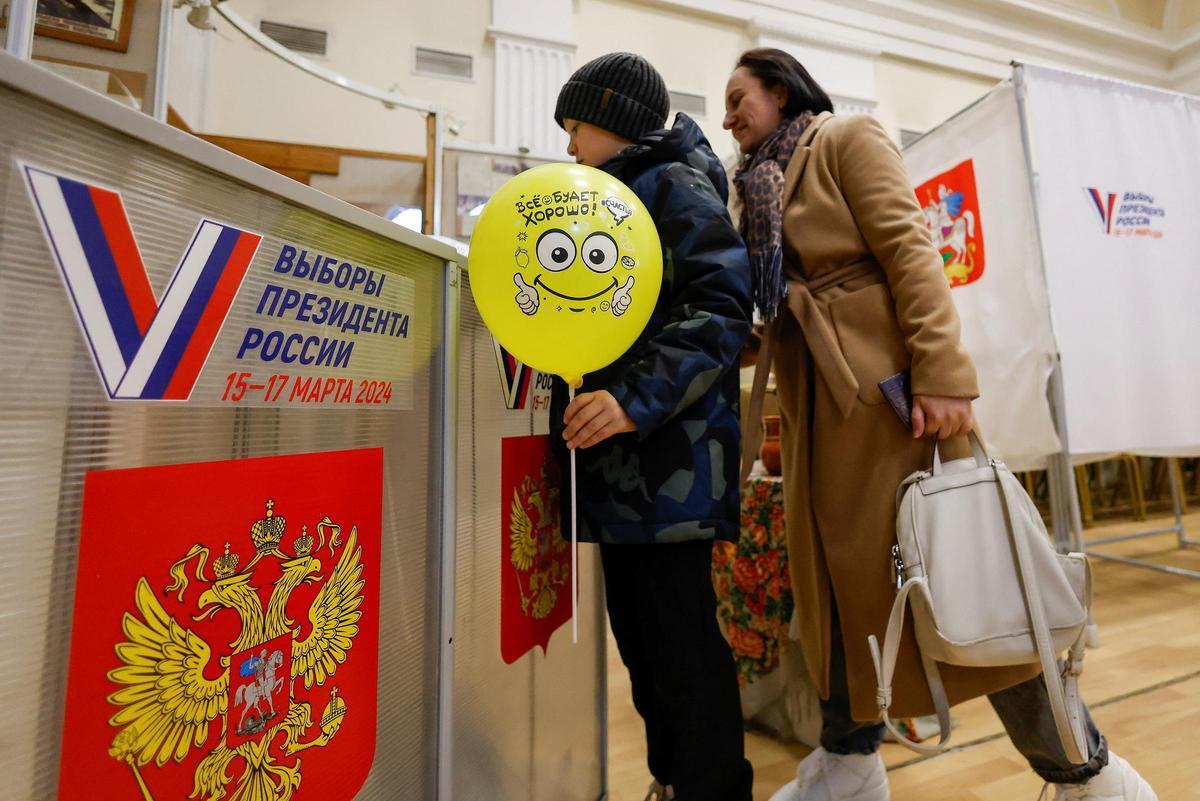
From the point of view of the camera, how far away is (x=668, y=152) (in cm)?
83

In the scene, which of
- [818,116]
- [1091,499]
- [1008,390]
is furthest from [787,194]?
[1091,499]

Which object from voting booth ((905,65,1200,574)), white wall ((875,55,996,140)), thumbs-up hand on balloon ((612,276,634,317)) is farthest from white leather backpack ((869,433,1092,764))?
white wall ((875,55,996,140))

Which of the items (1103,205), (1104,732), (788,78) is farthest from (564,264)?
(1103,205)

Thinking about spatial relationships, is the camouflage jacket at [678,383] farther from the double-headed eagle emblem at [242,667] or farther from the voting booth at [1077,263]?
the voting booth at [1077,263]

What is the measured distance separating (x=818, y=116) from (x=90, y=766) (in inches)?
47.0

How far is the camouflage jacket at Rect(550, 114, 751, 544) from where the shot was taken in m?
0.72

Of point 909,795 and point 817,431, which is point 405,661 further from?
point 909,795

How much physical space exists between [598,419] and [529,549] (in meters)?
0.34

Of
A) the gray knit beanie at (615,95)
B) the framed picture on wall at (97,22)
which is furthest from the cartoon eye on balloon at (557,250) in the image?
the framed picture on wall at (97,22)

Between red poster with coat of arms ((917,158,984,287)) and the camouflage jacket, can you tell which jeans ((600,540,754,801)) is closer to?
the camouflage jacket

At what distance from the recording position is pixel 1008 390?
193cm

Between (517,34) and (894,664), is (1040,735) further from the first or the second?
(517,34)

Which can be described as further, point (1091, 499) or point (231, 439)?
→ point (1091, 499)

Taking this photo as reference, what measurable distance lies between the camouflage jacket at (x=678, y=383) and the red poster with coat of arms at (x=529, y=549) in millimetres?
137
